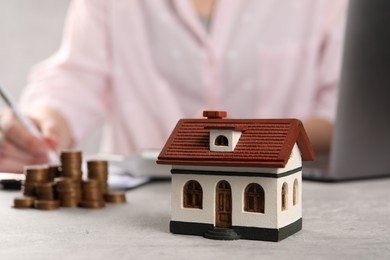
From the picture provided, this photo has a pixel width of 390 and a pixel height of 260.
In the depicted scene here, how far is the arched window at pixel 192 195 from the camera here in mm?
643

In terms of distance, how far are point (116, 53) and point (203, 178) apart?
1150mm

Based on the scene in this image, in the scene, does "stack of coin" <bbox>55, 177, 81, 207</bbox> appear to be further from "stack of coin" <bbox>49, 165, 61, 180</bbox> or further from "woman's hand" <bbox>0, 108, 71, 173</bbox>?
"woman's hand" <bbox>0, 108, 71, 173</bbox>

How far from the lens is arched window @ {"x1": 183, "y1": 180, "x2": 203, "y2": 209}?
2.11 ft

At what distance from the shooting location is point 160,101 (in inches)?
66.3

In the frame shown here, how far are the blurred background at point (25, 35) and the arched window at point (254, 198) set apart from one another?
71.7 inches

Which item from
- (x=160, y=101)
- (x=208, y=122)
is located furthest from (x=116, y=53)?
(x=208, y=122)

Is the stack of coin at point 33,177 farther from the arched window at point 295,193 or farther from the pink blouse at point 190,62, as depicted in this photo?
the pink blouse at point 190,62

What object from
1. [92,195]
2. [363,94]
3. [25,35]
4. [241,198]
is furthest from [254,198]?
[25,35]

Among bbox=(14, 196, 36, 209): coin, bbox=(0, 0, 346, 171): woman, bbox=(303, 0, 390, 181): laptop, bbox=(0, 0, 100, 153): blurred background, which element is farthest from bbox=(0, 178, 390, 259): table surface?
bbox=(0, 0, 100, 153): blurred background

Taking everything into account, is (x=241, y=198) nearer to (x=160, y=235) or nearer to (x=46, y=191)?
(x=160, y=235)

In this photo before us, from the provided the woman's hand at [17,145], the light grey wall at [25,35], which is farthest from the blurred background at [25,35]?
the woman's hand at [17,145]

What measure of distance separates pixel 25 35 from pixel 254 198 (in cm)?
184

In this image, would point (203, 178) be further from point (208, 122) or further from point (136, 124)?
point (136, 124)

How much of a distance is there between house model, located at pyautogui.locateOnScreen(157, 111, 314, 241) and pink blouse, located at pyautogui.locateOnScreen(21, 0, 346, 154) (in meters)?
1.03
